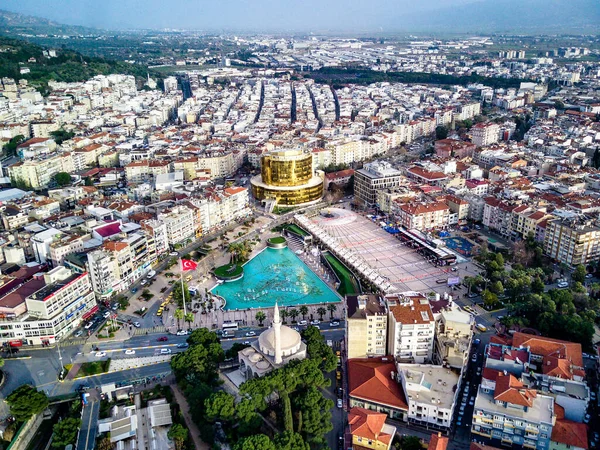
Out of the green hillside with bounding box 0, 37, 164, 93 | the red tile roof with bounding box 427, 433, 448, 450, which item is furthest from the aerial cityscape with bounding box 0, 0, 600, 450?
the green hillside with bounding box 0, 37, 164, 93

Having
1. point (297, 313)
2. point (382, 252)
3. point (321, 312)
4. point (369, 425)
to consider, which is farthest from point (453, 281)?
point (369, 425)

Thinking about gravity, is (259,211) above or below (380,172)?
below

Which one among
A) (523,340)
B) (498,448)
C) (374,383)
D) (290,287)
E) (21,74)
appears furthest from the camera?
(21,74)

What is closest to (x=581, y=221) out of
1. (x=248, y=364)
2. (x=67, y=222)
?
(x=248, y=364)

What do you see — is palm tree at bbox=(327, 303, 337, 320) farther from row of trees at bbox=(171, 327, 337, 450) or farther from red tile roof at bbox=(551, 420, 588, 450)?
red tile roof at bbox=(551, 420, 588, 450)

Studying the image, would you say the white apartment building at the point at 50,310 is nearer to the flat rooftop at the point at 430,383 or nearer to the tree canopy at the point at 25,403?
the tree canopy at the point at 25,403

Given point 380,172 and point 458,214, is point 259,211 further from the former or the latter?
point 458,214

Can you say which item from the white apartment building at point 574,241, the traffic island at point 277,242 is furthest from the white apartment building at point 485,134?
the traffic island at point 277,242
